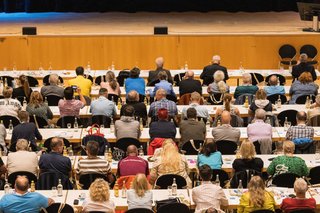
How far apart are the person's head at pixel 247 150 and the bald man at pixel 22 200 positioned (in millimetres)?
3309

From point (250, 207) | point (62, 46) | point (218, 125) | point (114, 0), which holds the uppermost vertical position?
point (114, 0)

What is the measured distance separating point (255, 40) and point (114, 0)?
25.1ft

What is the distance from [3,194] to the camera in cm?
1270

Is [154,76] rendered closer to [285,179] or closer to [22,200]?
[285,179]

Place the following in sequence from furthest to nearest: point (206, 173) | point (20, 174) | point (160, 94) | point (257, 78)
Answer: point (257, 78) < point (160, 94) < point (20, 174) < point (206, 173)

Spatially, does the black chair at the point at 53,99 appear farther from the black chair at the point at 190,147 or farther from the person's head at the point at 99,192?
the person's head at the point at 99,192

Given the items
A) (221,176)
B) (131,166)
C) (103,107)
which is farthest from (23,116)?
(221,176)

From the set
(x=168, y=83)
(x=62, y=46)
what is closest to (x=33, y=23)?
(x=62, y=46)

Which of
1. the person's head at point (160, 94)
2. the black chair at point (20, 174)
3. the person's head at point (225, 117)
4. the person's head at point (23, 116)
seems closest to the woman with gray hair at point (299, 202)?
the person's head at point (225, 117)

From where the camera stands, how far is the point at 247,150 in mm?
13453

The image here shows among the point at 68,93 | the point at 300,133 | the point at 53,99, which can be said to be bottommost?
the point at 300,133

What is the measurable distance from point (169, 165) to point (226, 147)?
1.84 metres

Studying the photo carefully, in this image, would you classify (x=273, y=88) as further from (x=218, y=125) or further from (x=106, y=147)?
(x=106, y=147)

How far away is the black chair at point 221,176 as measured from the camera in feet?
44.1
